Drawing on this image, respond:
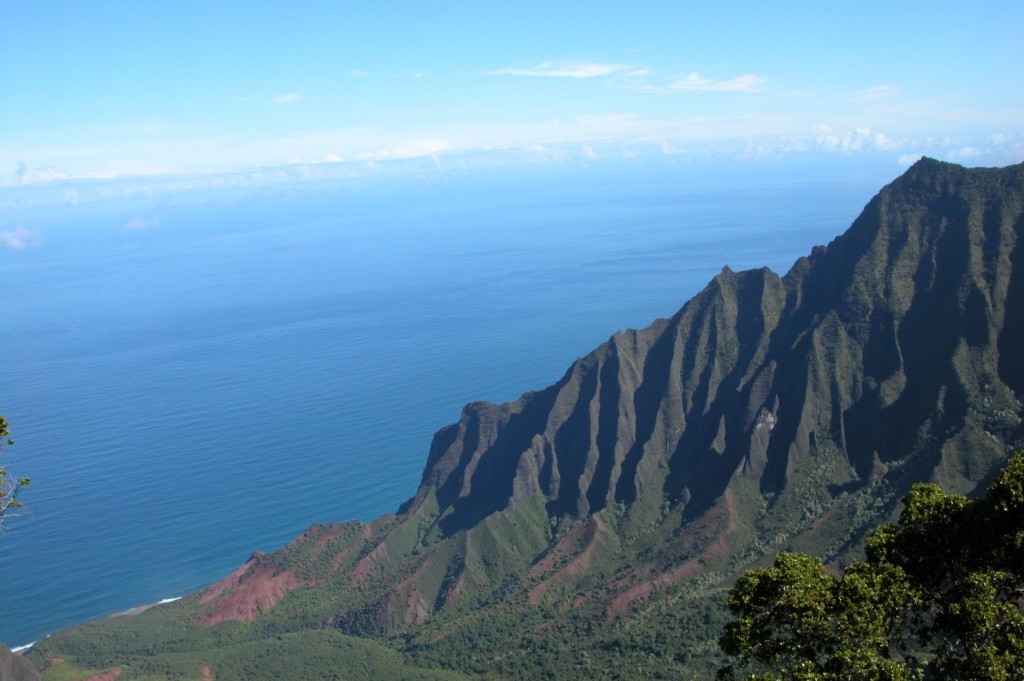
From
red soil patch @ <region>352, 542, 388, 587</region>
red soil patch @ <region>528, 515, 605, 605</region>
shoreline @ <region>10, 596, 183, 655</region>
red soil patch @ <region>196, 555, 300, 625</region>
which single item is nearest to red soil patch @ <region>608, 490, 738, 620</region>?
red soil patch @ <region>528, 515, 605, 605</region>

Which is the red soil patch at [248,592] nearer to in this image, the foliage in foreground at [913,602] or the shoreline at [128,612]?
the shoreline at [128,612]

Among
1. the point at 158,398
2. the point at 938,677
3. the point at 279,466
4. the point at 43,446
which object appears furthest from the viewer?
the point at 158,398

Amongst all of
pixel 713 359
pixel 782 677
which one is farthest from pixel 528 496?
pixel 782 677

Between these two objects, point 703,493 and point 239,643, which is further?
point 703,493

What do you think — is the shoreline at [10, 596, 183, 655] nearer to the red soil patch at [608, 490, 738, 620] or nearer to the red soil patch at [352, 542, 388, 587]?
the red soil patch at [352, 542, 388, 587]

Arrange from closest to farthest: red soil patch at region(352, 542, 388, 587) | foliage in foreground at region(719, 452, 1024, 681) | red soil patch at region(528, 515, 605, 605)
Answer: foliage in foreground at region(719, 452, 1024, 681), red soil patch at region(528, 515, 605, 605), red soil patch at region(352, 542, 388, 587)

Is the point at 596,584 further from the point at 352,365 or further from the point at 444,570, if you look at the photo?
the point at 352,365
